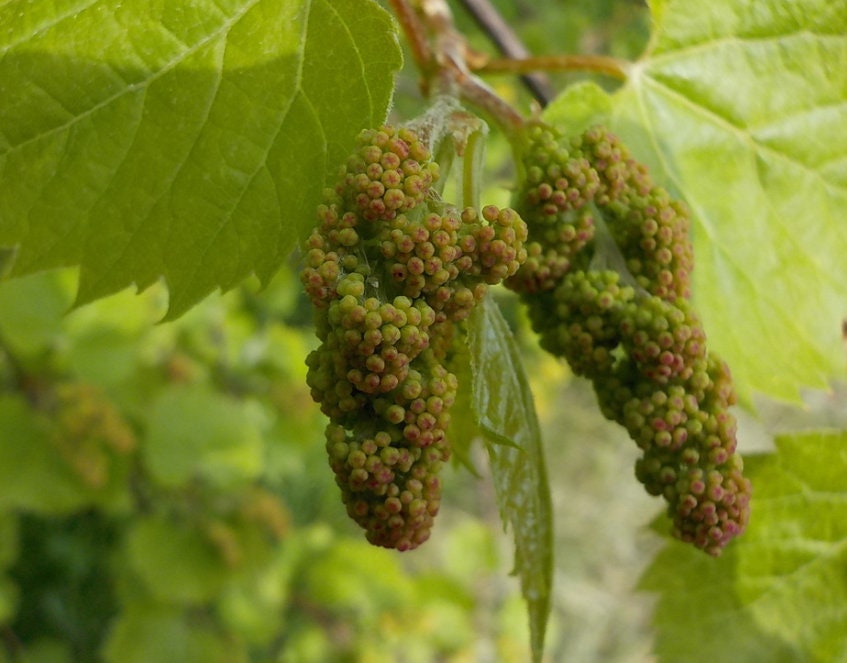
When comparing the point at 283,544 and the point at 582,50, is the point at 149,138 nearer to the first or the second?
the point at 283,544

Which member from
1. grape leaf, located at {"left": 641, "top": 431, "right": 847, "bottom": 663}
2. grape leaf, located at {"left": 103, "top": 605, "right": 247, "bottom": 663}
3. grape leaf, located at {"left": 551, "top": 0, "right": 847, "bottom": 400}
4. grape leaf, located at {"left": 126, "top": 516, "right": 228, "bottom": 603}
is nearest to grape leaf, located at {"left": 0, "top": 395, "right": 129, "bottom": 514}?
grape leaf, located at {"left": 126, "top": 516, "right": 228, "bottom": 603}

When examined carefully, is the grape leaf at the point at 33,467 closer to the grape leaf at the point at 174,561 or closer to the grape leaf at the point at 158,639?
the grape leaf at the point at 174,561

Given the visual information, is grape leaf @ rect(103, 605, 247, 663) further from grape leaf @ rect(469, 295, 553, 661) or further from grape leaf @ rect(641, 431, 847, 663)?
grape leaf @ rect(469, 295, 553, 661)

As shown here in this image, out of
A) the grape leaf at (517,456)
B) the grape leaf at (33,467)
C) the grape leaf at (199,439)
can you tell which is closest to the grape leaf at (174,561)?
the grape leaf at (199,439)

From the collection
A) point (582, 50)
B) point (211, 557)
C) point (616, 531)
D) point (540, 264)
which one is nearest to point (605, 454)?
point (616, 531)

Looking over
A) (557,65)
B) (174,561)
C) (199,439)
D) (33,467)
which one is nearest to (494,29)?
(557,65)
